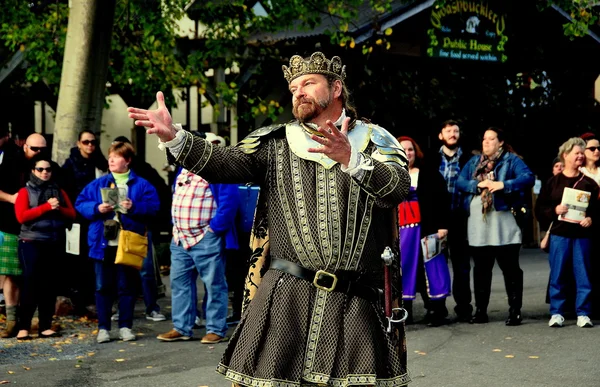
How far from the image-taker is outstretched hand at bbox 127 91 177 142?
4488mm

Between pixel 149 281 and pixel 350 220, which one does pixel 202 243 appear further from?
pixel 350 220

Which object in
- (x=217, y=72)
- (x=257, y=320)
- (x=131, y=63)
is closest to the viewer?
(x=257, y=320)

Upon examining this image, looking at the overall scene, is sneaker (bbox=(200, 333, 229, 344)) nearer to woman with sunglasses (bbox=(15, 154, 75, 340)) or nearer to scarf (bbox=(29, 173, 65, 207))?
woman with sunglasses (bbox=(15, 154, 75, 340))

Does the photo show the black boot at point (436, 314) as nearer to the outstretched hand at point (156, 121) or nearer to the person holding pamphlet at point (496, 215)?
the person holding pamphlet at point (496, 215)

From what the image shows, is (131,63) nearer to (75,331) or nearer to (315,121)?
(75,331)

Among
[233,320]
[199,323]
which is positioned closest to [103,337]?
[199,323]

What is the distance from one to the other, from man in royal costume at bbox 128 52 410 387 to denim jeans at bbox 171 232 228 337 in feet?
14.5

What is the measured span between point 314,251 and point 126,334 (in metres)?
5.12

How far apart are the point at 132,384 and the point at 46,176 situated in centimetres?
284

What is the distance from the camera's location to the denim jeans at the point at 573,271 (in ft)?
32.9

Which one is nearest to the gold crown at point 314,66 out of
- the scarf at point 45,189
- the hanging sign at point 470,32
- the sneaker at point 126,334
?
the sneaker at point 126,334

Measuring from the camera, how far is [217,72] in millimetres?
18422

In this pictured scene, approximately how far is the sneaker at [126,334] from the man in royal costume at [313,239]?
476 cm

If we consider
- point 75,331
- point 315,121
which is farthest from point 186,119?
point 315,121
